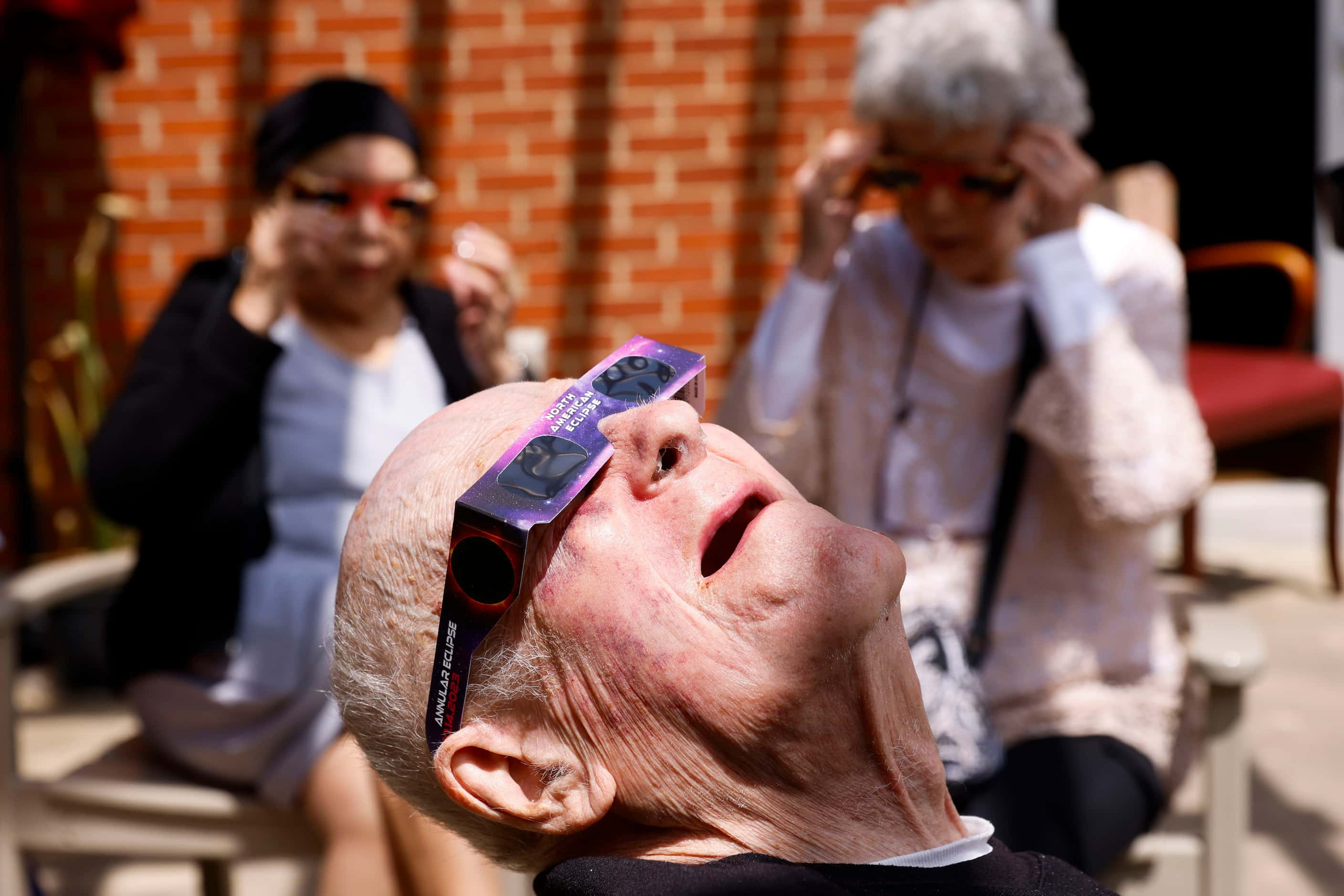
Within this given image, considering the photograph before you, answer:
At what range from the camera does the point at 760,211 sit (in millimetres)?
5324

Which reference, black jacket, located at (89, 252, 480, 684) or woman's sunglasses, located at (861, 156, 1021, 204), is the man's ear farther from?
woman's sunglasses, located at (861, 156, 1021, 204)

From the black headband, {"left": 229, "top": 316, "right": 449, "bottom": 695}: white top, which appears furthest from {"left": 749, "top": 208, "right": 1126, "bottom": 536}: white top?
the black headband

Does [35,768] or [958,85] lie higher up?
[958,85]

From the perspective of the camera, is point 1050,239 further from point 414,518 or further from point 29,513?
point 29,513

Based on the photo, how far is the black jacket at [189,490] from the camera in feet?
8.04

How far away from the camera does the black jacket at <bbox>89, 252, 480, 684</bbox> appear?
245 cm

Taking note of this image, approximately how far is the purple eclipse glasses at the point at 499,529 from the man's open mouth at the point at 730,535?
0.14 metres

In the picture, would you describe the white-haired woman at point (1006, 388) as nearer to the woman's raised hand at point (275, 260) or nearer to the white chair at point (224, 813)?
the white chair at point (224, 813)

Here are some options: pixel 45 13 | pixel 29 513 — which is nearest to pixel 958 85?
Answer: pixel 45 13

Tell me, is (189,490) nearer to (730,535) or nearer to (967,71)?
(730,535)

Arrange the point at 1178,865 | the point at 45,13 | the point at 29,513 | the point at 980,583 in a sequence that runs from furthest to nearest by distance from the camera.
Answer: the point at 29,513 < the point at 45,13 < the point at 980,583 < the point at 1178,865

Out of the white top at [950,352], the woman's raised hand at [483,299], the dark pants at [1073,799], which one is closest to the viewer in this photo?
the dark pants at [1073,799]

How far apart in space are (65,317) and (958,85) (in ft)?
Result: 14.4

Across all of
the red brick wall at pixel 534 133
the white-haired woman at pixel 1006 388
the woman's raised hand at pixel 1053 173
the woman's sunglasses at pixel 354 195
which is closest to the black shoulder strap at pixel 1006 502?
the white-haired woman at pixel 1006 388
